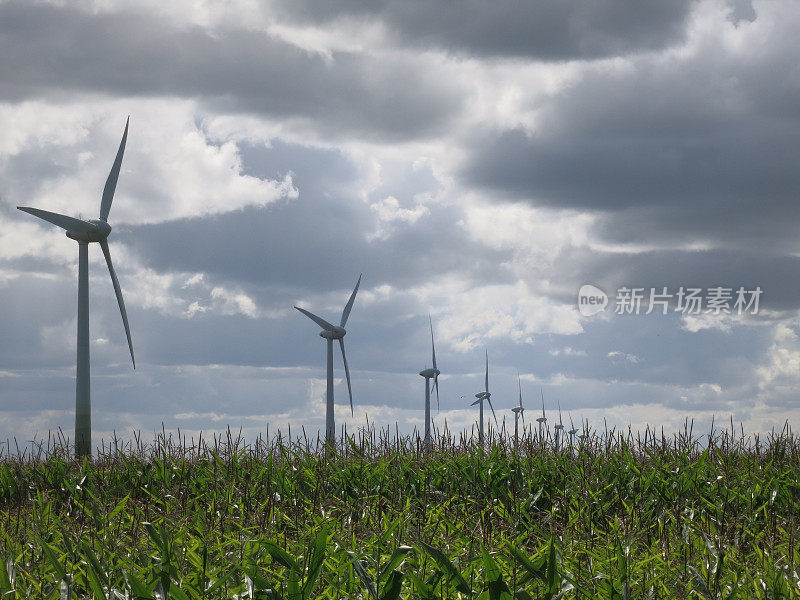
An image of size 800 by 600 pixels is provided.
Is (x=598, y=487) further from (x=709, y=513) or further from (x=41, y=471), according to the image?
(x=41, y=471)

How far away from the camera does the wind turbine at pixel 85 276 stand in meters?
35.5

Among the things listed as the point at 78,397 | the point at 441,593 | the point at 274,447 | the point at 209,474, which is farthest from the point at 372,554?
the point at 78,397

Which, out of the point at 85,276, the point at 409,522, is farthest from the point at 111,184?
the point at 409,522

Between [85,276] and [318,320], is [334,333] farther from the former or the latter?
[85,276]

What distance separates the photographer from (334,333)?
189ft

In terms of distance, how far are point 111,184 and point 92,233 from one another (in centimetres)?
369

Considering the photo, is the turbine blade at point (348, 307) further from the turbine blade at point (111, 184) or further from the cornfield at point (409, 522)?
the cornfield at point (409, 522)

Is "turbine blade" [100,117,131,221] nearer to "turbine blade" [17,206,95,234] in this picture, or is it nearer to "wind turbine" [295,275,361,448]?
"turbine blade" [17,206,95,234]

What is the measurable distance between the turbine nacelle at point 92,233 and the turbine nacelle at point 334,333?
20.6 m

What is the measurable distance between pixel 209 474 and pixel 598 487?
768 cm

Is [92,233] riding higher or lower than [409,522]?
higher

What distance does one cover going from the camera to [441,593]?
A: 6992mm

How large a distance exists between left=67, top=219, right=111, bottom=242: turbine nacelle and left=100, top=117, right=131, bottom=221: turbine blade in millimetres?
1182

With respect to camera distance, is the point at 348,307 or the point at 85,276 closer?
the point at 85,276
